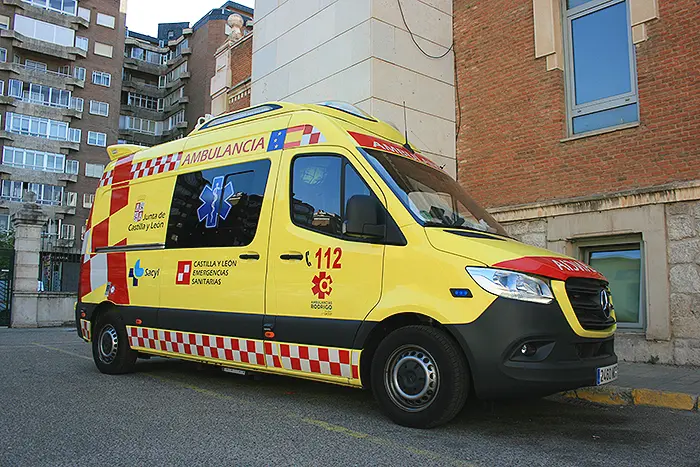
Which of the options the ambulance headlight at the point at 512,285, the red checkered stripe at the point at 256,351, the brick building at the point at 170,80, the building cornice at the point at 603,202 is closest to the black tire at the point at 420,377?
the red checkered stripe at the point at 256,351

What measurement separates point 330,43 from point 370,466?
9.60 metres

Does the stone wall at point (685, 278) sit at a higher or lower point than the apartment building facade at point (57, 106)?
lower

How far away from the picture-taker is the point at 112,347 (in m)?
7.32

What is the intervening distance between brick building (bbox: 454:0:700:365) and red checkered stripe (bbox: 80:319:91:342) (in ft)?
21.9

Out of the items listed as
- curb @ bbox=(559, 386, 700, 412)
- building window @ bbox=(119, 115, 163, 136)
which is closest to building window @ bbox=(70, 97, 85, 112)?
building window @ bbox=(119, 115, 163, 136)

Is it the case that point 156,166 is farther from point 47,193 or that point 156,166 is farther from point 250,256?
point 47,193

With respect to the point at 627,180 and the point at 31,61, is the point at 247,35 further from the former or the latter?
the point at 31,61

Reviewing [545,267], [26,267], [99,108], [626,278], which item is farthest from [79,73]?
[545,267]

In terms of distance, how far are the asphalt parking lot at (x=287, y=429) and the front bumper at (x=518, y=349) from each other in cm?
41

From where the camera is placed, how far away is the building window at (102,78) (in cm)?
5792

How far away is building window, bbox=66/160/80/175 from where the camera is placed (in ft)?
178

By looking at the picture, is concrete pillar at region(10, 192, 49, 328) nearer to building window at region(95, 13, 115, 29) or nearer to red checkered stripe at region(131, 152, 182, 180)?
red checkered stripe at region(131, 152, 182, 180)

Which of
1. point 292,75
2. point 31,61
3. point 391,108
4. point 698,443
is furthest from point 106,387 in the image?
point 31,61

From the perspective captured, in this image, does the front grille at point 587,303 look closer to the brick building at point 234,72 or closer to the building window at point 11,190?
the brick building at point 234,72
